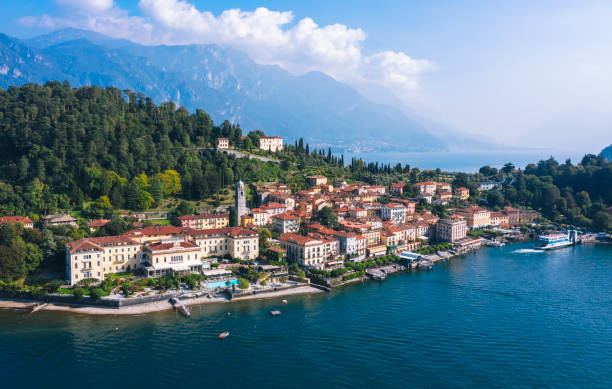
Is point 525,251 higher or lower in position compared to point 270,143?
lower

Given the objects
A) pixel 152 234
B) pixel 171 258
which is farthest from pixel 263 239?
pixel 152 234

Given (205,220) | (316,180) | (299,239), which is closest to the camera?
(299,239)

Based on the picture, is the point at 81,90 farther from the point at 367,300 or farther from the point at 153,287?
the point at 367,300

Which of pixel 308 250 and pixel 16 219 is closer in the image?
pixel 16 219

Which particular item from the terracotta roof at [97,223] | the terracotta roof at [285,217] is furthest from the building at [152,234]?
the terracotta roof at [285,217]

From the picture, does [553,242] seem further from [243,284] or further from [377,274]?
[243,284]

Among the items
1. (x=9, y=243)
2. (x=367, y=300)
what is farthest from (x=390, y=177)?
(x=9, y=243)

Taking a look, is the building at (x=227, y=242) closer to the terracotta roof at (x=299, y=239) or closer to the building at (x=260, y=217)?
the terracotta roof at (x=299, y=239)
